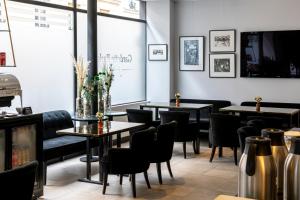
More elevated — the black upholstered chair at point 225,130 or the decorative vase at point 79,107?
the decorative vase at point 79,107

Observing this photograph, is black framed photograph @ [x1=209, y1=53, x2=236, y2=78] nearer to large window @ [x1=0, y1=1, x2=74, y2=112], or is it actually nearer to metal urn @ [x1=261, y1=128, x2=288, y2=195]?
large window @ [x1=0, y1=1, x2=74, y2=112]

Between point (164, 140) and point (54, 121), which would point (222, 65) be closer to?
point (164, 140)

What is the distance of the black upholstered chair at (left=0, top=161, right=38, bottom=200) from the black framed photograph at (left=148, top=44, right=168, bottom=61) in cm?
727

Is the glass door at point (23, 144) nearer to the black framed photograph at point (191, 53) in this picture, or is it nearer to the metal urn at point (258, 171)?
the metal urn at point (258, 171)

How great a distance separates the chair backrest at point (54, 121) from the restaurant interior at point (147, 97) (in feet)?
0.06

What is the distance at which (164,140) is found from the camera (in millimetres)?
5906

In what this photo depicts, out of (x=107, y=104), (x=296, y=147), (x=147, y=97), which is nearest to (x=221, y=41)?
(x=147, y=97)

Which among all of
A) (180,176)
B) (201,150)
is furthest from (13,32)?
(201,150)

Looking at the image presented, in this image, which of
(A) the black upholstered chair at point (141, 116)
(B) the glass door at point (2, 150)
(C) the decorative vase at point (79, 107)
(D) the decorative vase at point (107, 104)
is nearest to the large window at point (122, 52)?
(D) the decorative vase at point (107, 104)

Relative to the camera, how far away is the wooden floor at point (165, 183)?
17.8ft

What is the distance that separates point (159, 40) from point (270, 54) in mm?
2607

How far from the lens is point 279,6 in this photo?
8961 millimetres

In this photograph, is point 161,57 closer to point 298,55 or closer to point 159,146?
point 298,55

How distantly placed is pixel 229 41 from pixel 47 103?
440 cm
